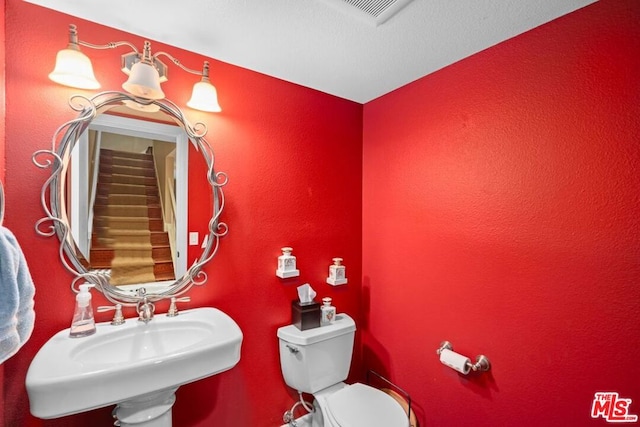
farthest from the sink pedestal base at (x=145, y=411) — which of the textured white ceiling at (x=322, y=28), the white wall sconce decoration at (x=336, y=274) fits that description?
the textured white ceiling at (x=322, y=28)

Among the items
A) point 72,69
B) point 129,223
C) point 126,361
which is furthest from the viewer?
point 129,223

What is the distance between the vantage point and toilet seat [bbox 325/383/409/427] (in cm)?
131

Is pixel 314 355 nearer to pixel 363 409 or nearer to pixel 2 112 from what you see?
pixel 363 409

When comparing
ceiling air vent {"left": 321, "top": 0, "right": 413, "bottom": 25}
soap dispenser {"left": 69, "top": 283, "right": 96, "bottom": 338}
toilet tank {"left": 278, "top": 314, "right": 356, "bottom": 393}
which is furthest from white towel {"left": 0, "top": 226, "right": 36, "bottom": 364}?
ceiling air vent {"left": 321, "top": 0, "right": 413, "bottom": 25}

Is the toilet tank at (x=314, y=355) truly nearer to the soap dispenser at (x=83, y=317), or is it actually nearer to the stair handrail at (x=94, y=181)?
the soap dispenser at (x=83, y=317)

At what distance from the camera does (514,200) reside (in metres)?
1.24

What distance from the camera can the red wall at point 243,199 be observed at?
1.06m

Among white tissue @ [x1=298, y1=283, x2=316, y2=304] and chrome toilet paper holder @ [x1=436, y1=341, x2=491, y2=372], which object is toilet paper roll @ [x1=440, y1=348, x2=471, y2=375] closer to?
chrome toilet paper holder @ [x1=436, y1=341, x2=491, y2=372]

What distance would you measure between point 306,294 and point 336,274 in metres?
0.24

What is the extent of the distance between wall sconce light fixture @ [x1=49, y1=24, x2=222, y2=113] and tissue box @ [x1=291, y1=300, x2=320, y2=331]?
3.80ft

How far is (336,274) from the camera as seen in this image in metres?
1.76

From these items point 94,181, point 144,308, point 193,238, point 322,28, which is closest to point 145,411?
point 144,308

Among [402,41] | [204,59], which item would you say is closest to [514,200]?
[402,41]

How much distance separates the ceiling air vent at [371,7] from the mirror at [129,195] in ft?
2.79
